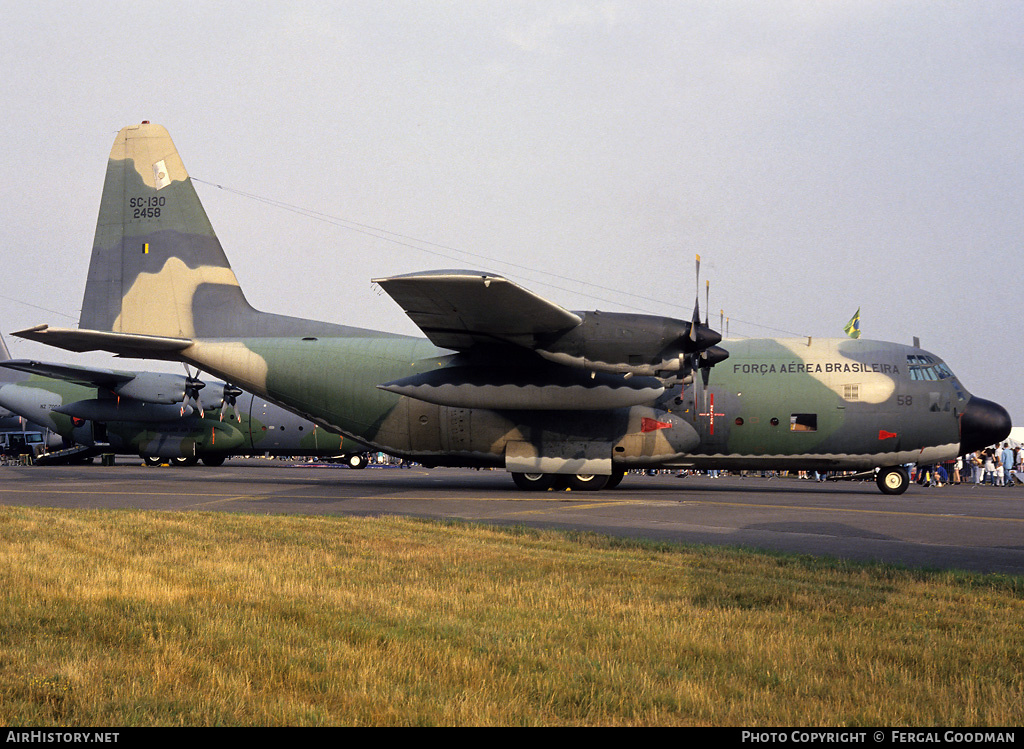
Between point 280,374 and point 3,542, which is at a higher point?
point 280,374

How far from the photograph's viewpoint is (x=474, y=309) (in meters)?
19.5

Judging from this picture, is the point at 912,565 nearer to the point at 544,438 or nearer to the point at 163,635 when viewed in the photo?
the point at 163,635

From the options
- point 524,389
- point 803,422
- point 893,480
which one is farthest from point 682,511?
point 893,480

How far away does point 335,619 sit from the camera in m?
6.75

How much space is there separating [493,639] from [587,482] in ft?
59.5

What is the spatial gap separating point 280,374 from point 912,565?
18377mm

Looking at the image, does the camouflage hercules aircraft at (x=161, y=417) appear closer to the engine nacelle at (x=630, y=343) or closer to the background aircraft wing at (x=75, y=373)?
the background aircraft wing at (x=75, y=373)

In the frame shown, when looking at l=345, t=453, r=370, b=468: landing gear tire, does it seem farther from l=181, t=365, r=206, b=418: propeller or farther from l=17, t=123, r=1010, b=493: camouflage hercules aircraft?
l=17, t=123, r=1010, b=493: camouflage hercules aircraft

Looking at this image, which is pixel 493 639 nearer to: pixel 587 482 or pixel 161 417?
pixel 587 482

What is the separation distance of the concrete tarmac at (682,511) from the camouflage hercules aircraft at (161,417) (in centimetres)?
1284

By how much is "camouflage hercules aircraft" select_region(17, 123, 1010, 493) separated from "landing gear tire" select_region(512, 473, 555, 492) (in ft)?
0.15

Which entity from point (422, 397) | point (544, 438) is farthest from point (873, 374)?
point (422, 397)

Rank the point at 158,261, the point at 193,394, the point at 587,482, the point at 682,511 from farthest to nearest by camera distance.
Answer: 1. the point at 193,394
2. the point at 158,261
3. the point at 587,482
4. the point at 682,511

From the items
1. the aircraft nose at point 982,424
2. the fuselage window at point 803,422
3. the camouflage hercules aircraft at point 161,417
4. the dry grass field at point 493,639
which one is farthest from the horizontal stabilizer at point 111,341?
the aircraft nose at point 982,424
